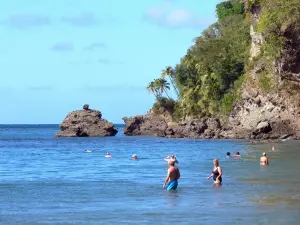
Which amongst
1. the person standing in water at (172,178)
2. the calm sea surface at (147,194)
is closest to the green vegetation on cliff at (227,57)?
the calm sea surface at (147,194)

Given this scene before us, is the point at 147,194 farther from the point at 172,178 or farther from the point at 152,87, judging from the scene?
the point at 152,87

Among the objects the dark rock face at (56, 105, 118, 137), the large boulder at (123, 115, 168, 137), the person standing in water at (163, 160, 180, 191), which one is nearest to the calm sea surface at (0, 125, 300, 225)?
the person standing in water at (163, 160, 180, 191)

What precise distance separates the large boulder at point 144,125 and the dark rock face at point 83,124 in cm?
698

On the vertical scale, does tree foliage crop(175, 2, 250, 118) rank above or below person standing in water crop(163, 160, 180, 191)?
above

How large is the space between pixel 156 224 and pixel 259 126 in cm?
5964

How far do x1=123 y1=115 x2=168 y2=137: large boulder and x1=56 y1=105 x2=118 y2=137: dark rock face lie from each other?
698 cm

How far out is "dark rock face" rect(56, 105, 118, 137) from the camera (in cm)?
11762

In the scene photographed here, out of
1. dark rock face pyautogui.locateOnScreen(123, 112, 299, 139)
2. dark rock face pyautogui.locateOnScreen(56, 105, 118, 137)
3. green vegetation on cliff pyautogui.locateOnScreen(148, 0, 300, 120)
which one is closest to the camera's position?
green vegetation on cliff pyautogui.locateOnScreen(148, 0, 300, 120)

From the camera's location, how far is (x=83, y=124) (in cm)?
11975

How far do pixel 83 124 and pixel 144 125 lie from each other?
11887mm

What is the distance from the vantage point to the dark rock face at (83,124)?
386ft

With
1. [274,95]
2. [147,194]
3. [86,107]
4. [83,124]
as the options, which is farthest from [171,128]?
[147,194]

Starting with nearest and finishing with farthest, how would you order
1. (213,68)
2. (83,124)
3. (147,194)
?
(147,194), (213,68), (83,124)

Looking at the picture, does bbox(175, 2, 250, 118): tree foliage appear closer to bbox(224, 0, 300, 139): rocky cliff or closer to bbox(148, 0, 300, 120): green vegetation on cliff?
bbox(148, 0, 300, 120): green vegetation on cliff
